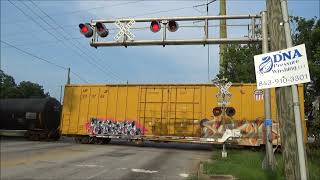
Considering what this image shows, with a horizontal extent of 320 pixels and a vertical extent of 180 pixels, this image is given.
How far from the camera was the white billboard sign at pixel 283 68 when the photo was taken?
5.83m

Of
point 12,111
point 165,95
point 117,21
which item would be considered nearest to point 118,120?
point 165,95

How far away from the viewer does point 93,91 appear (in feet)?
92.6

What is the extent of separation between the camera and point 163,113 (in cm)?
2616

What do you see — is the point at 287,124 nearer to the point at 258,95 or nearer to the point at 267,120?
the point at 267,120

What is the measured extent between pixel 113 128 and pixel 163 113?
12.0 ft

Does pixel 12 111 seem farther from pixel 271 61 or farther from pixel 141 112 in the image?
pixel 271 61

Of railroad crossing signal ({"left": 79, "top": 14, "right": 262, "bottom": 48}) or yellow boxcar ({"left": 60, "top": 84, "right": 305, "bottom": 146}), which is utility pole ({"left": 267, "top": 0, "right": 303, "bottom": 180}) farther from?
yellow boxcar ({"left": 60, "top": 84, "right": 305, "bottom": 146})

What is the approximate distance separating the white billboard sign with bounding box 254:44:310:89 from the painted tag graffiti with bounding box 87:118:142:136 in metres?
20.7

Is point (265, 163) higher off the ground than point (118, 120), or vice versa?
point (118, 120)

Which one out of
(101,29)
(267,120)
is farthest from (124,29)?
(267,120)

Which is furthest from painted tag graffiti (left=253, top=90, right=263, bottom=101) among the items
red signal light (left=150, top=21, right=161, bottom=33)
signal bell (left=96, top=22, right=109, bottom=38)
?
signal bell (left=96, top=22, right=109, bottom=38)

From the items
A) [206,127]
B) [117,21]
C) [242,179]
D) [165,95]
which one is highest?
[117,21]

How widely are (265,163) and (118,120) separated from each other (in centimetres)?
1468

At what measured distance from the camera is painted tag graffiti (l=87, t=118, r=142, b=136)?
26828 millimetres
